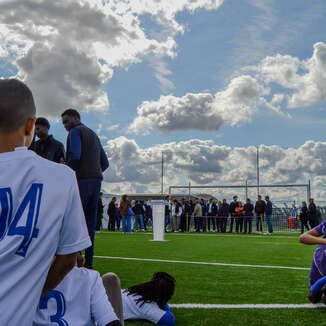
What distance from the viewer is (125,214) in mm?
21234

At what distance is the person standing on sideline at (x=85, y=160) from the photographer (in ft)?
17.5

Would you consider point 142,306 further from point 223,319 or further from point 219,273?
point 219,273

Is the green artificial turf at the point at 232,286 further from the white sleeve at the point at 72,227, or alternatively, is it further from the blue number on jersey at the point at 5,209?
the blue number on jersey at the point at 5,209

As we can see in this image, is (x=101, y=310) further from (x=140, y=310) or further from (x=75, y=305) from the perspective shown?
(x=140, y=310)

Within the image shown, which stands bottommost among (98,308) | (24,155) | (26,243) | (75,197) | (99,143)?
(98,308)

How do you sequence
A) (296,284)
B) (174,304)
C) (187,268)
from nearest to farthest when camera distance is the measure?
(174,304), (296,284), (187,268)

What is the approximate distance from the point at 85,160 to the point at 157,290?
2.34 meters

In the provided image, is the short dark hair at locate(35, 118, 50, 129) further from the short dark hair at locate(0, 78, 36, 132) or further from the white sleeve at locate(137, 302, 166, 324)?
the short dark hair at locate(0, 78, 36, 132)

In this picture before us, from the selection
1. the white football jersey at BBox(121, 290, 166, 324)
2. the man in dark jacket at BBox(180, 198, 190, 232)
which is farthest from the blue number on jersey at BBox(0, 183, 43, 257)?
the man in dark jacket at BBox(180, 198, 190, 232)

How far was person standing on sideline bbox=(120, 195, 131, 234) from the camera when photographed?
20833mm

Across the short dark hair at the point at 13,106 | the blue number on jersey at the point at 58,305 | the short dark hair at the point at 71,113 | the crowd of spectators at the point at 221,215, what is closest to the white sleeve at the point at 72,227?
the short dark hair at the point at 13,106

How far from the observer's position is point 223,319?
370 centimetres

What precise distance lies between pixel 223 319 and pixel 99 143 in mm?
2902

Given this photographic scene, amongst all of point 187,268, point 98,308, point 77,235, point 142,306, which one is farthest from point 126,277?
point 77,235
